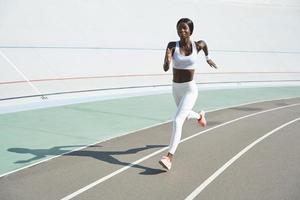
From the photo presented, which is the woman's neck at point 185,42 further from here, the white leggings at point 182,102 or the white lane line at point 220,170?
the white lane line at point 220,170

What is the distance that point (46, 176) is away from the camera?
22.5 ft

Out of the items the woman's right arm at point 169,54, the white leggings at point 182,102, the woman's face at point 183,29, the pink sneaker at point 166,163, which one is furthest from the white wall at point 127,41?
the pink sneaker at point 166,163

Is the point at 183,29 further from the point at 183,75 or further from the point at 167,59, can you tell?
the point at 183,75

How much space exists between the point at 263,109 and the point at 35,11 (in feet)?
38.8

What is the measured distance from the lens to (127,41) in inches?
901

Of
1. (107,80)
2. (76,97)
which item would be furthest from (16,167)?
(107,80)

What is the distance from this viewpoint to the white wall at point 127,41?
58.3ft

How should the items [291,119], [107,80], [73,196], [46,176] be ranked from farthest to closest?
[107,80] < [291,119] < [46,176] < [73,196]

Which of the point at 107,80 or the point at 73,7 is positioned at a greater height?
the point at 73,7

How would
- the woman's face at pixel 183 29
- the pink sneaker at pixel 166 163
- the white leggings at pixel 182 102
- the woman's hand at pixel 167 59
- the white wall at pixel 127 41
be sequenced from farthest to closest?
the white wall at pixel 127 41, the white leggings at pixel 182 102, the woman's face at pixel 183 29, the woman's hand at pixel 167 59, the pink sneaker at pixel 166 163

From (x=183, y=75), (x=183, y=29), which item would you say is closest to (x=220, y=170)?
(x=183, y=75)

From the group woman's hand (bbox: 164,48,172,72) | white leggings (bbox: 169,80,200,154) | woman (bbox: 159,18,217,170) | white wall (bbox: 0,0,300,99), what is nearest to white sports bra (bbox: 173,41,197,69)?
woman (bbox: 159,18,217,170)

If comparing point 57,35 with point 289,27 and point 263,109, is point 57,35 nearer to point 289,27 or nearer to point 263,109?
point 263,109

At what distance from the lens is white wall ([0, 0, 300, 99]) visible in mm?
17766
